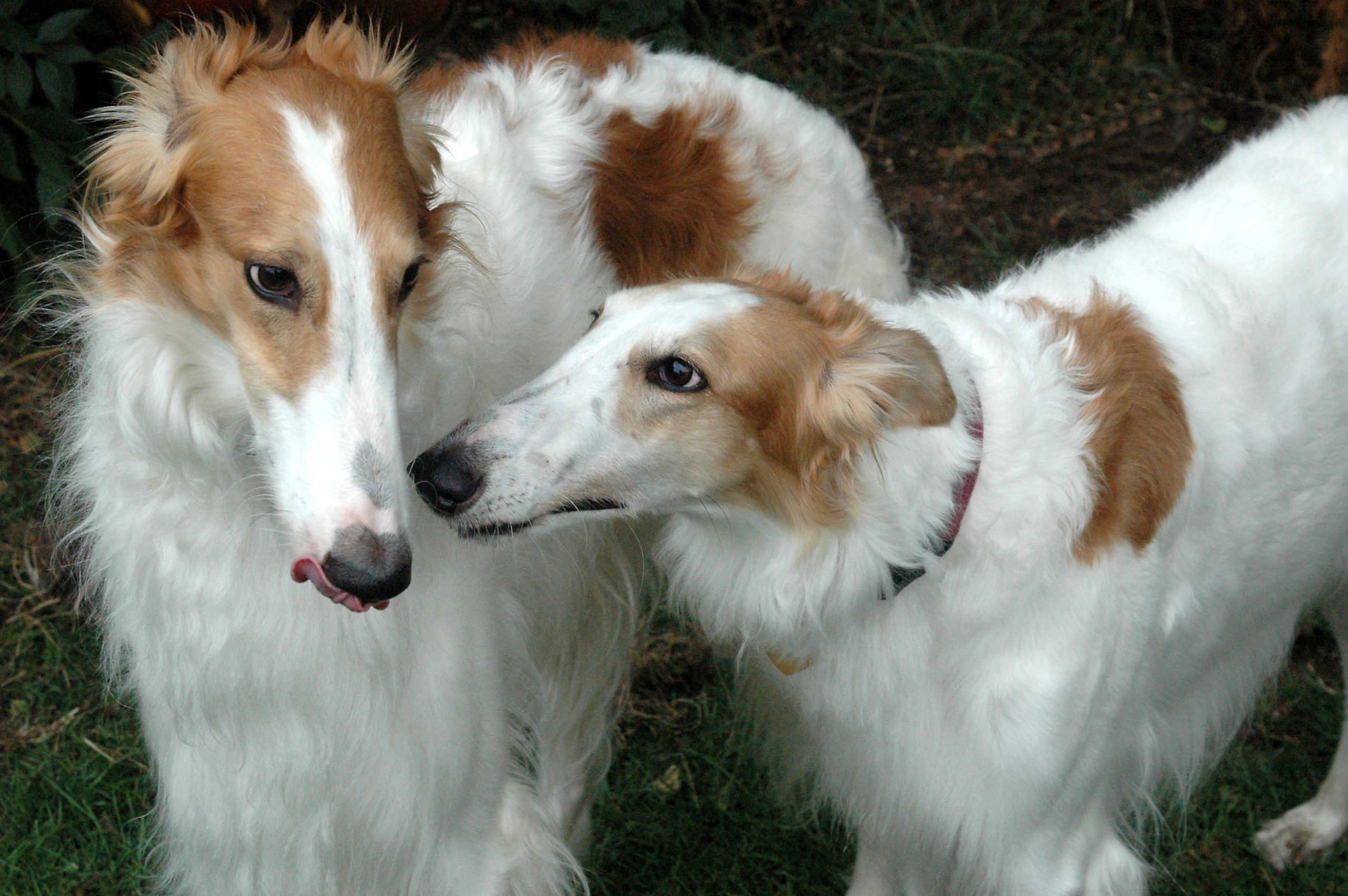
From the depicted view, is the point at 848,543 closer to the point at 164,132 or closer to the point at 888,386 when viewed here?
the point at 888,386

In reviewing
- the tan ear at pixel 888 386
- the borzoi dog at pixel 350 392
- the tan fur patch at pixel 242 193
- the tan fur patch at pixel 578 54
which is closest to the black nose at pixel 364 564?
the borzoi dog at pixel 350 392

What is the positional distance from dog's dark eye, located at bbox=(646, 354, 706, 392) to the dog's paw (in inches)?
101

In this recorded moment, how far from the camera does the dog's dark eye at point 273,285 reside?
196 cm

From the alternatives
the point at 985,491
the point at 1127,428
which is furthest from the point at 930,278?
the point at 985,491

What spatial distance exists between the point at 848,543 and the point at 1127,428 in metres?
0.66

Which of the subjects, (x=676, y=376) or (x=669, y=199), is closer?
(x=676, y=376)

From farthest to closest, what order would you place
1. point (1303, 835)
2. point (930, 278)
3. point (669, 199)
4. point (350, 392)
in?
point (930, 278)
point (1303, 835)
point (669, 199)
point (350, 392)

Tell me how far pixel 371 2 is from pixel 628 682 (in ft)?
7.34

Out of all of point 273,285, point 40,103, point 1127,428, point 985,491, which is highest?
point 273,285

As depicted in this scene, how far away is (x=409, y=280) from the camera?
84.0 inches

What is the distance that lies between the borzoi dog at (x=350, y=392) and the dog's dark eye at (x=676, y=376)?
399mm

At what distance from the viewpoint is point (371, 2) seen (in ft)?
12.0

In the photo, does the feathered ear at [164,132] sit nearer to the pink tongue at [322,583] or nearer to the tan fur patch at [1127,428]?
the pink tongue at [322,583]

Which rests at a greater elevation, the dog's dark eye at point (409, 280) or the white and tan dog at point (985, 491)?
the dog's dark eye at point (409, 280)
